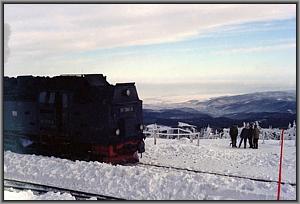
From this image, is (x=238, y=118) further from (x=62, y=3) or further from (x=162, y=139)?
(x=62, y=3)

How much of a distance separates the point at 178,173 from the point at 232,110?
3.66 ft

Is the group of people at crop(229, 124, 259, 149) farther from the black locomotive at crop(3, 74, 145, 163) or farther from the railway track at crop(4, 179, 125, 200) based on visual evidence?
the railway track at crop(4, 179, 125, 200)

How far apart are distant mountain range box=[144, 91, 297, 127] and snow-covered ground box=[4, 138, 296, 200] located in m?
0.33

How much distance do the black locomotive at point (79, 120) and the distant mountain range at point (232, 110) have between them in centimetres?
39

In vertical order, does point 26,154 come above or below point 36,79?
below

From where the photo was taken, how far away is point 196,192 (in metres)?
5.76

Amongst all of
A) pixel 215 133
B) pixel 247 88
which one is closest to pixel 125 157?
pixel 215 133

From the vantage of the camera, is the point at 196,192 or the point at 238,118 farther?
the point at 238,118

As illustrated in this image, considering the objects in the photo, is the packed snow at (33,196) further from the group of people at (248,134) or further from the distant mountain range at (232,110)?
the group of people at (248,134)

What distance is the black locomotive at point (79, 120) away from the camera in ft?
21.7

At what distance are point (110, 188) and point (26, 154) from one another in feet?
5.23

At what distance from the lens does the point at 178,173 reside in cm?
620

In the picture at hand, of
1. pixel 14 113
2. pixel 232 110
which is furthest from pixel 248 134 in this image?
pixel 14 113

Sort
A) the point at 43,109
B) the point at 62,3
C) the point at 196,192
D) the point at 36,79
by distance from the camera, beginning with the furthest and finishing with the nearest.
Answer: the point at 43,109
the point at 36,79
the point at 62,3
the point at 196,192
